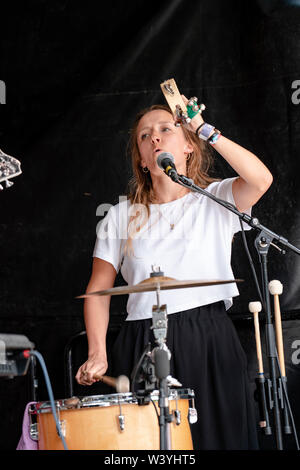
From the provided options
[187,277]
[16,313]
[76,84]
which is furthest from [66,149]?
[187,277]

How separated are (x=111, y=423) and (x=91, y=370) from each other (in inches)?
14.5

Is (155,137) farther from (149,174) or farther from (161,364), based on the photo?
(161,364)

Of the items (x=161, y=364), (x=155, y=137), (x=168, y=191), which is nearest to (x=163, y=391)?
(x=161, y=364)

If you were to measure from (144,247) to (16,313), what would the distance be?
954 mm

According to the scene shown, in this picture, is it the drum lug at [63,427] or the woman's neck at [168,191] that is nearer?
the drum lug at [63,427]

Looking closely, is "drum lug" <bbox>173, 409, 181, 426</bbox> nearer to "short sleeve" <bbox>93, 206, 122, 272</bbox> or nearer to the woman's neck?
"short sleeve" <bbox>93, 206, 122, 272</bbox>

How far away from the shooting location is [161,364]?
1915 mm

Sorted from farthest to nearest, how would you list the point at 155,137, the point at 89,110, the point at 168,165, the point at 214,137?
the point at 89,110 < the point at 155,137 < the point at 214,137 < the point at 168,165

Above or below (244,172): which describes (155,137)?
above

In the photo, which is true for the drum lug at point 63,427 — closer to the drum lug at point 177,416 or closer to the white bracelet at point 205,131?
the drum lug at point 177,416

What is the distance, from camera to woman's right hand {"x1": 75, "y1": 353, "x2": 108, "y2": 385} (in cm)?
241

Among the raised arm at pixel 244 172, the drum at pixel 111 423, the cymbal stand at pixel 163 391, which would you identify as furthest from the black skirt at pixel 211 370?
the cymbal stand at pixel 163 391

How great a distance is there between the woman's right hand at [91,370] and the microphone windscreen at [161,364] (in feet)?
1.79

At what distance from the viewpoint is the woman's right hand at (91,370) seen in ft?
7.92
